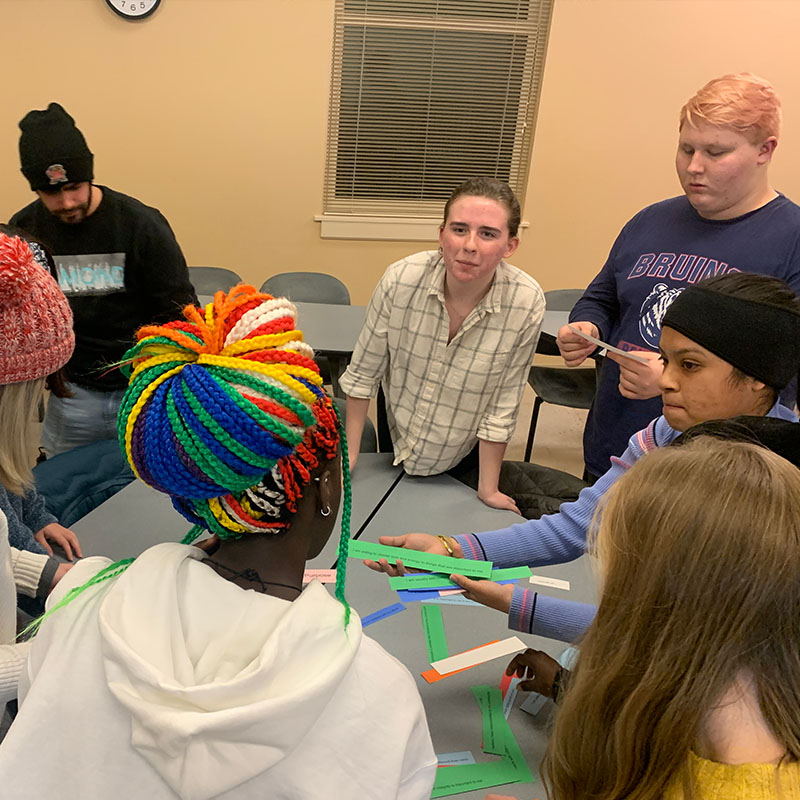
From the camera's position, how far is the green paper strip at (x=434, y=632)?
149 centimetres

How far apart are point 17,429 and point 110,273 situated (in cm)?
117

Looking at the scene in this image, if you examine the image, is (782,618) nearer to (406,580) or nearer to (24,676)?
(406,580)

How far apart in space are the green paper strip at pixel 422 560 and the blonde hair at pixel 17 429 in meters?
0.71

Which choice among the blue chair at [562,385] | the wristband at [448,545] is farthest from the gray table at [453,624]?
the blue chair at [562,385]

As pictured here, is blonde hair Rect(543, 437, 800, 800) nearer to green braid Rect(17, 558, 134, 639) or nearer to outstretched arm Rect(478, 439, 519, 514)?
green braid Rect(17, 558, 134, 639)

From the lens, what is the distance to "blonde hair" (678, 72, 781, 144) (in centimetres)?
185

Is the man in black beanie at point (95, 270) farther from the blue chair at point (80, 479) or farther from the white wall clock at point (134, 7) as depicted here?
the white wall clock at point (134, 7)

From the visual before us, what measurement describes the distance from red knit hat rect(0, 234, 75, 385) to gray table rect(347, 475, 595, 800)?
0.83 metres

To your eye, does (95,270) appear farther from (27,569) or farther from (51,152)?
(27,569)

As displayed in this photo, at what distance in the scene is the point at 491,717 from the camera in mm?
1338

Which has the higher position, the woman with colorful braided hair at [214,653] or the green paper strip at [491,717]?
the woman with colorful braided hair at [214,653]

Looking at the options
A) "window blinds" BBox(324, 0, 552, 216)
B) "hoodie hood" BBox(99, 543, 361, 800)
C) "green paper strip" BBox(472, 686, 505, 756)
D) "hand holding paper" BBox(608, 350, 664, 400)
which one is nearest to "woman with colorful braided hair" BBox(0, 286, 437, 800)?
"hoodie hood" BBox(99, 543, 361, 800)

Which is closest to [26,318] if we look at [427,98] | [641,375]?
[641,375]

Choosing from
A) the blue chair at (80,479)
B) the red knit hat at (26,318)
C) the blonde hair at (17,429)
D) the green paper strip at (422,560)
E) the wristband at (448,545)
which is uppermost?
the red knit hat at (26,318)
